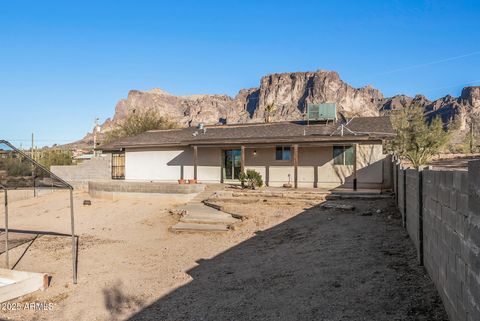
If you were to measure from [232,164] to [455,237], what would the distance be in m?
19.9

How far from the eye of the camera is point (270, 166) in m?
22.9

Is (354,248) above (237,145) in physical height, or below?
below

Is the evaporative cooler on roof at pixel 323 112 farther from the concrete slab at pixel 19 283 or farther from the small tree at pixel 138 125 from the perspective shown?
the small tree at pixel 138 125

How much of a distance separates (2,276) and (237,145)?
15308 mm

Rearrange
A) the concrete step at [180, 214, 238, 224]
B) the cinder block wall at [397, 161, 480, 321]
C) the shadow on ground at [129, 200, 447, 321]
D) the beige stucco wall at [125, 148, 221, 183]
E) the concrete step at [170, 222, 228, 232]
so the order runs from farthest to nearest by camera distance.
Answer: the beige stucco wall at [125, 148, 221, 183]
the concrete step at [180, 214, 238, 224]
the concrete step at [170, 222, 228, 232]
the shadow on ground at [129, 200, 447, 321]
the cinder block wall at [397, 161, 480, 321]

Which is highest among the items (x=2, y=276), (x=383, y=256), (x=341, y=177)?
(x=341, y=177)

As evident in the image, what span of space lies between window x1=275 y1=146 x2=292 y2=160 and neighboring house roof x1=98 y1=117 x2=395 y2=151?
78cm

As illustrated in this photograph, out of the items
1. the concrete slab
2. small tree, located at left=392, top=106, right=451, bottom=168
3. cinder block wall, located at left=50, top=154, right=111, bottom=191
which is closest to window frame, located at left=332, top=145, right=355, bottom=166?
small tree, located at left=392, top=106, right=451, bottom=168

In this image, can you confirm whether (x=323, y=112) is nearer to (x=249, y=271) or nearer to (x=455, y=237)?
(x=249, y=271)

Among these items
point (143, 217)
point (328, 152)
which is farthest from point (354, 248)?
point (328, 152)

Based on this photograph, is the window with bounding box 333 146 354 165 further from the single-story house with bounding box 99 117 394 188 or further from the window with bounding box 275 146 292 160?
the window with bounding box 275 146 292 160

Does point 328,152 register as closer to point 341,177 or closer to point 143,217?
point 341,177

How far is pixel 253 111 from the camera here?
186m

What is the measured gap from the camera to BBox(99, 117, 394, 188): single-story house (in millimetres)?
20422
